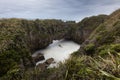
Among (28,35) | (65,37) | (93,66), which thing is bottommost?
(65,37)

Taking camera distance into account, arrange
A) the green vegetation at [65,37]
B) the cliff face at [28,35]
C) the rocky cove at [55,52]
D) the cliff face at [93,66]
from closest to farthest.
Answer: the cliff face at [93,66] → the green vegetation at [65,37] → the cliff face at [28,35] → the rocky cove at [55,52]

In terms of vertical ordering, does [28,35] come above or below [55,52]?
above

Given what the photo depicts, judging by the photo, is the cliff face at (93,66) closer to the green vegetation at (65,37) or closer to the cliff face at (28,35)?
the green vegetation at (65,37)

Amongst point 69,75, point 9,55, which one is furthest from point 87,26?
point 69,75

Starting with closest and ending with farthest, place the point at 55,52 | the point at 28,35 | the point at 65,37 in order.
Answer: the point at 28,35
the point at 55,52
the point at 65,37

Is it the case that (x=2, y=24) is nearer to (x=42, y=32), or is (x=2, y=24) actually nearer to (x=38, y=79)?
(x=42, y=32)

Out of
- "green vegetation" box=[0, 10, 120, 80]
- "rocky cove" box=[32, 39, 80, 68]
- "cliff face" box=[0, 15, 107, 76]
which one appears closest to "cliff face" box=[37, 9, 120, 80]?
"green vegetation" box=[0, 10, 120, 80]

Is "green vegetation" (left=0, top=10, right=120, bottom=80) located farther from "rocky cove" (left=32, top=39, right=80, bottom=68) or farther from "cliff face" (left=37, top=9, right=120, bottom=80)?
"rocky cove" (left=32, top=39, right=80, bottom=68)

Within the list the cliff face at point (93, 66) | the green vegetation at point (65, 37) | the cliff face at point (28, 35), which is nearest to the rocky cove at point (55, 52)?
the cliff face at point (28, 35)

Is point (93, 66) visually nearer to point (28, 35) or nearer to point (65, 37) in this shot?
point (28, 35)

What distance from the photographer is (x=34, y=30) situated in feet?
186

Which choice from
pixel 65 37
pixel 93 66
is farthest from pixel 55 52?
pixel 93 66

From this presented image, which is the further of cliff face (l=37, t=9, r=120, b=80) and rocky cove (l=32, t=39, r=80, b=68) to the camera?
rocky cove (l=32, t=39, r=80, b=68)

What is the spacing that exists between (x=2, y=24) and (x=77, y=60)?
35.2m
